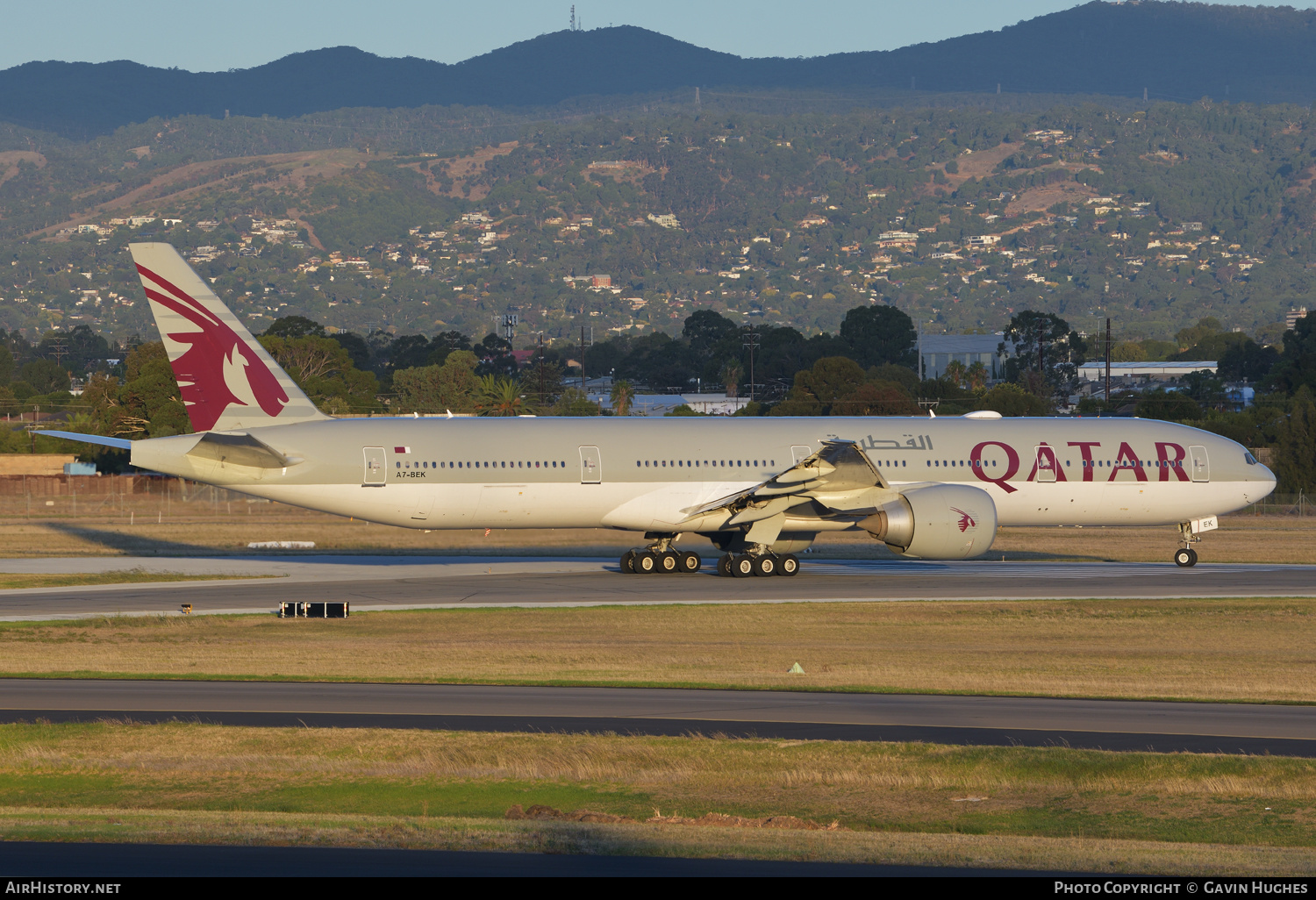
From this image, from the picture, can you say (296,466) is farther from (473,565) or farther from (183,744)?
(183,744)

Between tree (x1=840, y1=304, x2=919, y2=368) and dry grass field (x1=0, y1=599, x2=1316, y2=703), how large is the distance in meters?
158

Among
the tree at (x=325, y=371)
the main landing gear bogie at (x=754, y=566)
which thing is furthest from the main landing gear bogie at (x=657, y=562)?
the tree at (x=325, y=371)

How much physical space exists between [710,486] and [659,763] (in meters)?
23.1

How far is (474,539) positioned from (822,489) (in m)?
19.6

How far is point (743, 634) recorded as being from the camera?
1145 inches

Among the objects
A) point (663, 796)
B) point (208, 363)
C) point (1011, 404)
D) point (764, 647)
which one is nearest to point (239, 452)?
point (208, 363)

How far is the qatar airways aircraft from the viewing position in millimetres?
37000

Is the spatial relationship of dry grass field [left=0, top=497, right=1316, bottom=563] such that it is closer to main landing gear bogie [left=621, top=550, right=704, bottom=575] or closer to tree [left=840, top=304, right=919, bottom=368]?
main landing gear bogie [left=621, top=550, right=704, bottom=575]

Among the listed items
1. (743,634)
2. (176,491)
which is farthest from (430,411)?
(743,634)

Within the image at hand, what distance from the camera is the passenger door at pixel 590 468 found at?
127 feet

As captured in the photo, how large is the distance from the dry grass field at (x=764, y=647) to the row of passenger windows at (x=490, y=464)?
22.5ft

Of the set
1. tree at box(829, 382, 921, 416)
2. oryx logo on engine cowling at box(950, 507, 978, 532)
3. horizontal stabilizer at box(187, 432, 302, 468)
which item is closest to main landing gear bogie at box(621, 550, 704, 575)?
oryx logo on engine cowling at box(950, 507, 978, 532)

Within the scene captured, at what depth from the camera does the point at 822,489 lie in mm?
38375

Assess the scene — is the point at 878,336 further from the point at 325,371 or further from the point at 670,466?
the point at 670,466
